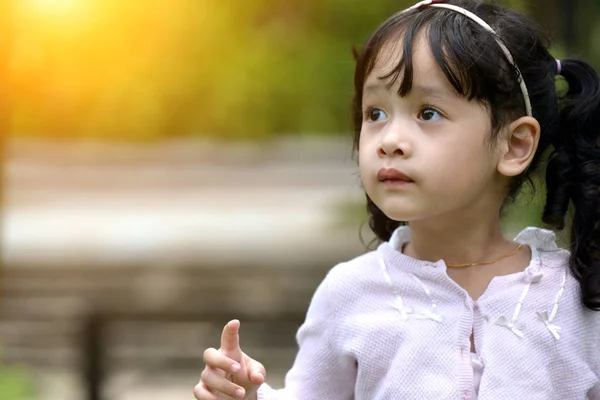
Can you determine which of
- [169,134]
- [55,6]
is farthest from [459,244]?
[169,134]

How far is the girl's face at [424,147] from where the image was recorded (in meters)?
2.01

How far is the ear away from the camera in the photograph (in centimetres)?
211

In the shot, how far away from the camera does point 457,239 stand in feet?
7.17

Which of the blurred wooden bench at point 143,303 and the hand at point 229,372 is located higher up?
the hand at point 229,372

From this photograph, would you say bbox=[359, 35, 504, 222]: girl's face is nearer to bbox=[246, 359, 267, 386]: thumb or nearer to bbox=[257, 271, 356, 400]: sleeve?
bbox=[257, 271, 356, 400]: sleeve

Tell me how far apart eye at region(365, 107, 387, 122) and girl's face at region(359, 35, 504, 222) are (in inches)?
0.5

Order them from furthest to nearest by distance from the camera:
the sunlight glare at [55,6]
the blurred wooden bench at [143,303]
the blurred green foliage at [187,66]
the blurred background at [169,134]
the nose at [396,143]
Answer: the blurred wooden bench at [143,303] → the blurred green foliage at [187,66] → the blurred background at [169,134] → the sunlight glare at [55,6] → the nose at [396,143]

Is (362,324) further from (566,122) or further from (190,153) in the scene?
(190,153)

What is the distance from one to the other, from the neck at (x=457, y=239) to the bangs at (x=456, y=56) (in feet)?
0.74

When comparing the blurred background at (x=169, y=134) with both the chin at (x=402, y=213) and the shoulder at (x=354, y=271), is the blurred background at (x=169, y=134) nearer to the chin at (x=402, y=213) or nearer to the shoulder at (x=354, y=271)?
the shoulder at (x=354, y=271)

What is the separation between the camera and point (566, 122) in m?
2.25

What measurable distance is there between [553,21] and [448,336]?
4006 millimetres

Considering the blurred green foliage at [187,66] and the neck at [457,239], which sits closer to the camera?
the neck at [457,239]

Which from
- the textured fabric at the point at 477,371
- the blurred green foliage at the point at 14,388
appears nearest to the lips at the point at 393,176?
the textured fabric at the point at 477,371
